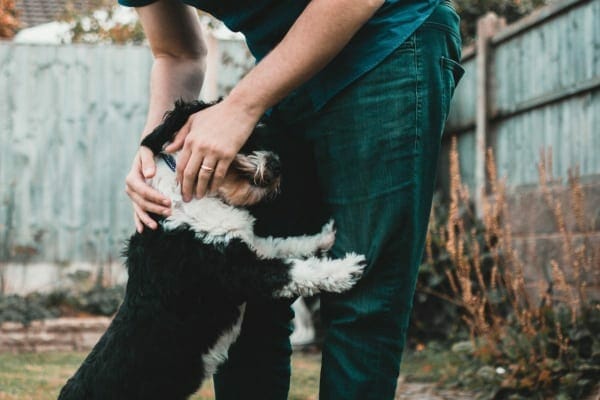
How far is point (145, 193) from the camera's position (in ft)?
7.47

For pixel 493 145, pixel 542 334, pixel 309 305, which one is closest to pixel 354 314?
pixel 542 334

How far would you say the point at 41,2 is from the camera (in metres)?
16.4

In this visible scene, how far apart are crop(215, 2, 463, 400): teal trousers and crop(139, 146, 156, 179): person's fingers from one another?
1.43 feet

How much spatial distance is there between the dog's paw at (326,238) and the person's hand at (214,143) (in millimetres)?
378

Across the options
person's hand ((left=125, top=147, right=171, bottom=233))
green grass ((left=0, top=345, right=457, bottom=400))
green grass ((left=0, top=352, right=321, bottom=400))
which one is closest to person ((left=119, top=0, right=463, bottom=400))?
person's hand ((left=125, top=147, right=171, bottom=233))

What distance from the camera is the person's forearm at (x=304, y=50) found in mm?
1837

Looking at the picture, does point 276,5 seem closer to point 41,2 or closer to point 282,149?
point 282,149

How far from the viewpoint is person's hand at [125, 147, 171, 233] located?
228 cm

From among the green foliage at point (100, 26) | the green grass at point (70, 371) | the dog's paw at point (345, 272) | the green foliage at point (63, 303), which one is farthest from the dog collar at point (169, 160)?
the green foliage at point (100, 26)

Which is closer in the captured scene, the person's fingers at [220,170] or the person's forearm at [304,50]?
the person's forearm at [304,50]

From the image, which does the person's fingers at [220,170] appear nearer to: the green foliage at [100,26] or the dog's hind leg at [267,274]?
the dog's hind leg at [267,274]

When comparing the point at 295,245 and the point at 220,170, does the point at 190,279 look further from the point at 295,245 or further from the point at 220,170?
the point at 220,170

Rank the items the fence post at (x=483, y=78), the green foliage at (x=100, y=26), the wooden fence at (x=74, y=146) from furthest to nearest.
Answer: the green foliage at (x=100, y=26) → the wooden fence at (x=74, y=146) → the fence post at (x=483, y=78)

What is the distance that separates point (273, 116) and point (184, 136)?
269 millimetres
